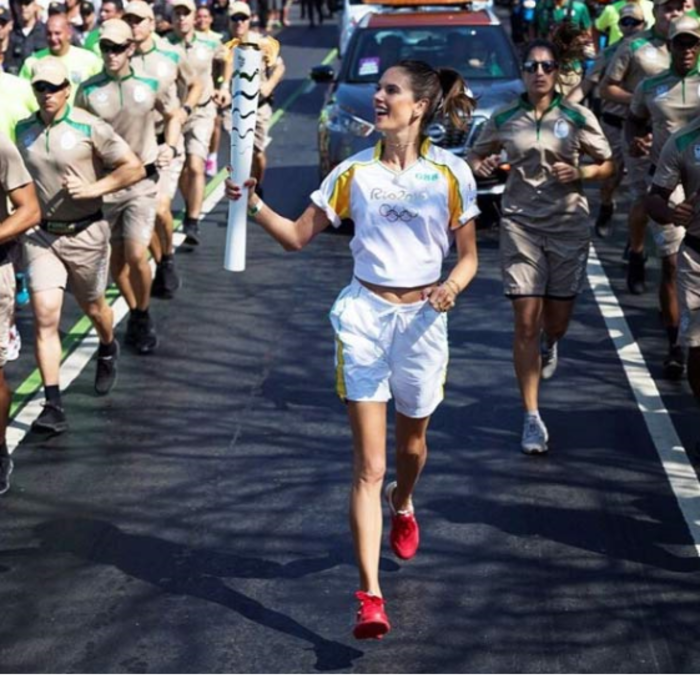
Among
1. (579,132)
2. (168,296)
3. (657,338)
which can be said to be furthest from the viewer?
(168,296)

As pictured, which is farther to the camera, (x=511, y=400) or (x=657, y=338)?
(x=657, y=338)

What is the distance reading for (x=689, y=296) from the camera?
877 centimetres

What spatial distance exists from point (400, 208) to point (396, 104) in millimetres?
402

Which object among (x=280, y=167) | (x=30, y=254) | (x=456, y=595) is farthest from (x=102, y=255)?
(x=280, y=167)

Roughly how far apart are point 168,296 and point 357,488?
6.24 metres

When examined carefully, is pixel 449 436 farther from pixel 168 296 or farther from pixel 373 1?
pixel 373 1

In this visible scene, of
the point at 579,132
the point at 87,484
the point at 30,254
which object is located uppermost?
the point at 579,132

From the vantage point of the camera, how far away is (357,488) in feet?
23.0

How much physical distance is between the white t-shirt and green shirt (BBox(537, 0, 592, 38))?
14.8m

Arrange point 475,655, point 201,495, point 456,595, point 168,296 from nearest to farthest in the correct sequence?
point 475,655 < point 456,595 < point 201,495 < point 168,296

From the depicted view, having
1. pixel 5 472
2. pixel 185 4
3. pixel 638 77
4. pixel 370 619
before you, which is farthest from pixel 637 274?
pixel 370 619

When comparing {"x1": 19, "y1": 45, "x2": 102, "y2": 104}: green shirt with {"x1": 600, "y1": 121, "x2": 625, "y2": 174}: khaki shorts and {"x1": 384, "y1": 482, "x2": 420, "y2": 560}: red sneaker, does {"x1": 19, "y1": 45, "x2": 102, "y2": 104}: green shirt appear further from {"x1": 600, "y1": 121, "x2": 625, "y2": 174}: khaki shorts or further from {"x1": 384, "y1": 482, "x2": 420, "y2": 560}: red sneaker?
{"x1": 384, "y1": 482, "x2": 420, "y2": 560}: red sneaker

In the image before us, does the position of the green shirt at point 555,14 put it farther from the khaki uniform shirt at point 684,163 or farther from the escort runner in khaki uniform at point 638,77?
the khaki uniform shirt at point 684,163

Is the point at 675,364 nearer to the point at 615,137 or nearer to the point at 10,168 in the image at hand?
the point at 615,137
